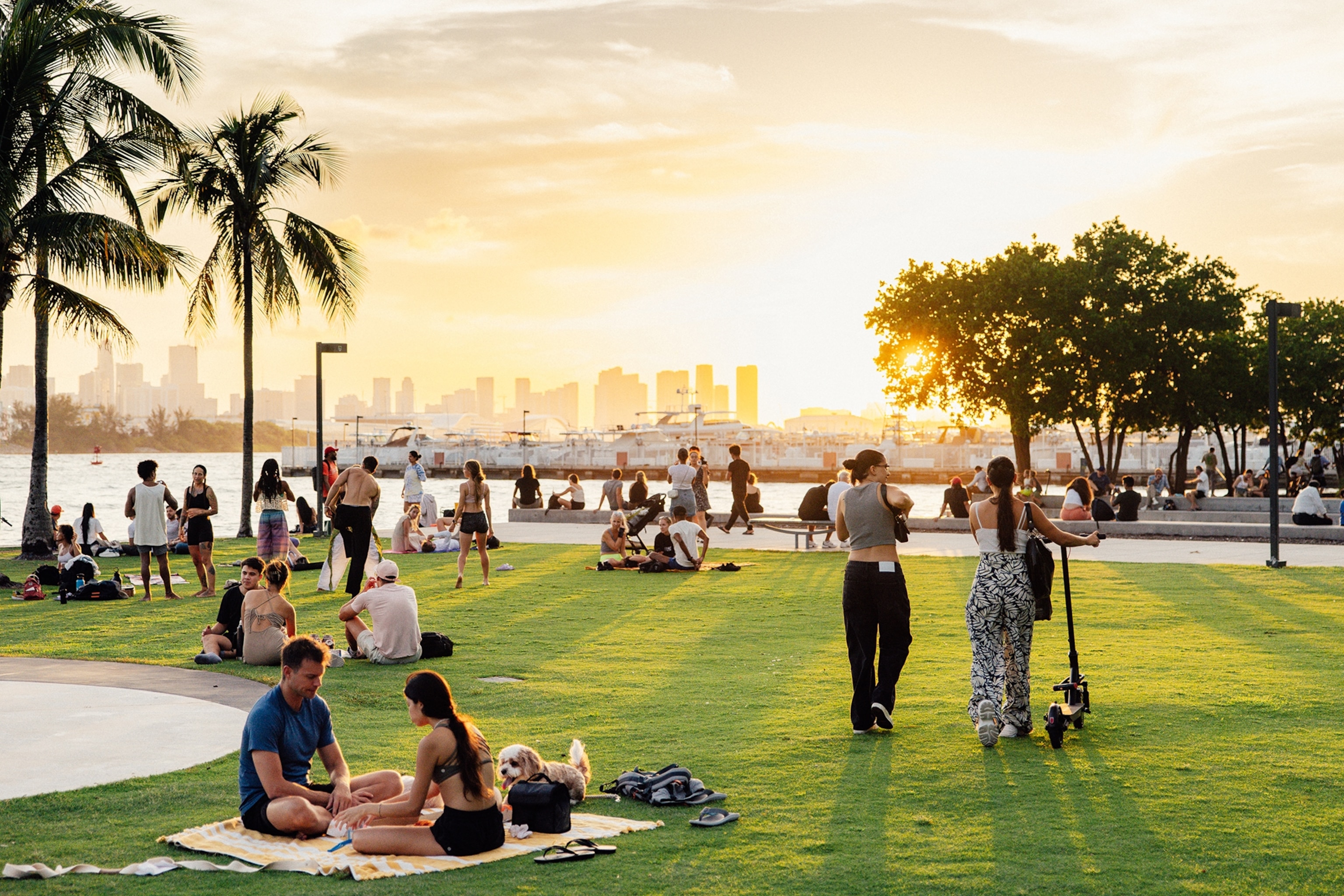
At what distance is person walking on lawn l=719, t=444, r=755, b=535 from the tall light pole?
10200 millimetres

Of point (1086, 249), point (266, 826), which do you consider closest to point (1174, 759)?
point (266, 826)

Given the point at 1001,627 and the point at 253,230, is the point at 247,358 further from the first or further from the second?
the point at 1001,627

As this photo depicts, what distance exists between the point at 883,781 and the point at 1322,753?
275 cm

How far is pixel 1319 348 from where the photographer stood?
44125 millimetres

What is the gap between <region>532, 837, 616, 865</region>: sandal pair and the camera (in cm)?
531

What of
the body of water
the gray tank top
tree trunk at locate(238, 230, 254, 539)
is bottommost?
the body of water

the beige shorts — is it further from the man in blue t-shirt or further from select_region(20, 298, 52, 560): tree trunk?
select_region(20, 298, 52, 560): tree trunk

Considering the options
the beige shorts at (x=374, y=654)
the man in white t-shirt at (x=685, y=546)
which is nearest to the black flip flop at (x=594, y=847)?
the beige shorts at (x=374, y=654)

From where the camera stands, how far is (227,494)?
90750 millimetres

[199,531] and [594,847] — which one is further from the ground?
[199,531]

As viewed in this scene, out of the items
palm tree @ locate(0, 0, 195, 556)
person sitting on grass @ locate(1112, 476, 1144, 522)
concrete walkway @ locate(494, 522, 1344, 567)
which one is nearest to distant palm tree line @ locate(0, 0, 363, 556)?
palm tree @ locate(0, 0, 195, 556)

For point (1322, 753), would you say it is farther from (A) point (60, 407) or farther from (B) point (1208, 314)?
(A) point (60, 407)

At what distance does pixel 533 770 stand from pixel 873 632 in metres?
2.84

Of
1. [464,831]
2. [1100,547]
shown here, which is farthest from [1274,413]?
[464,831]
